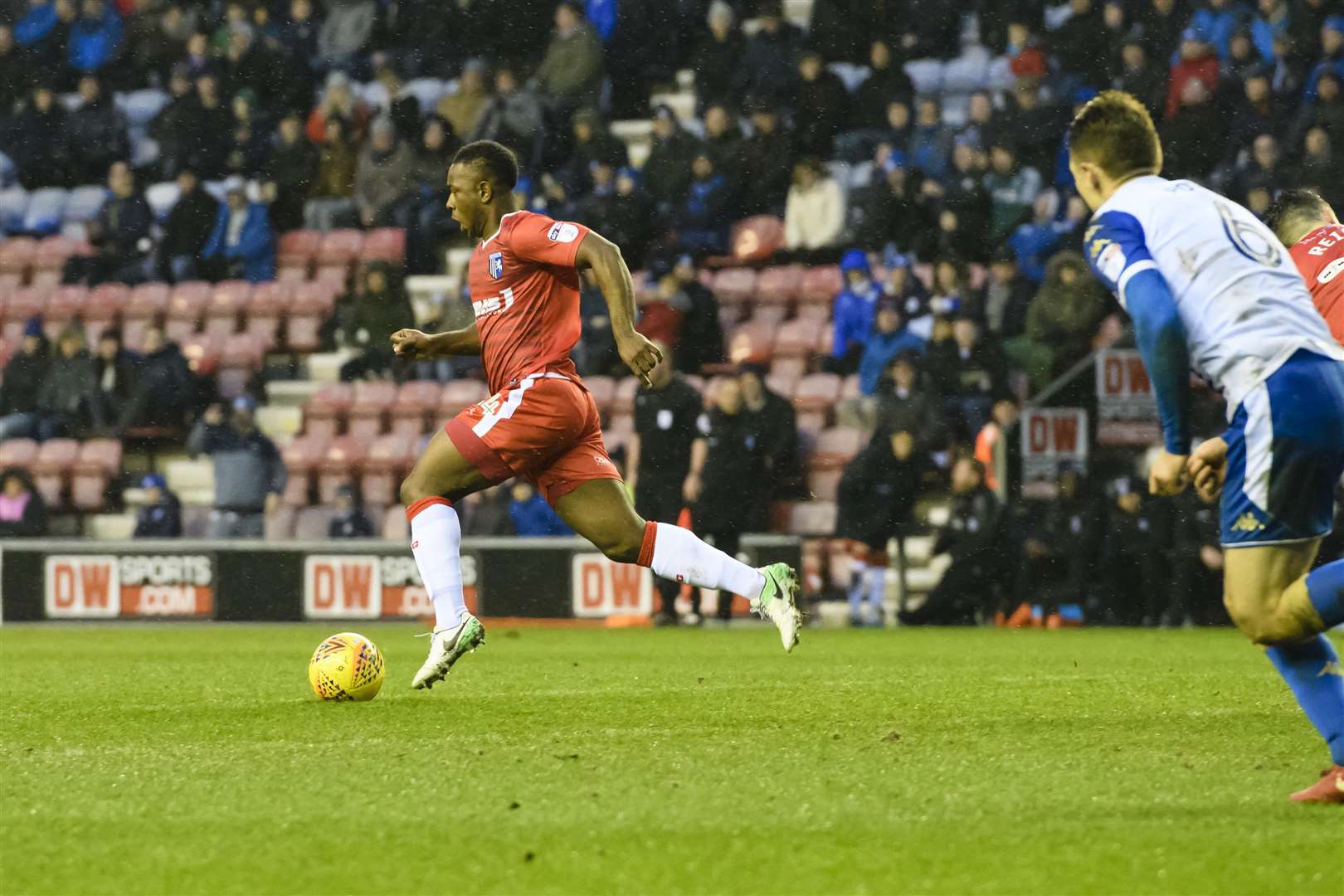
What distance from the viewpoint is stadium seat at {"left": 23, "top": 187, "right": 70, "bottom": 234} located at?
2314 centimetres

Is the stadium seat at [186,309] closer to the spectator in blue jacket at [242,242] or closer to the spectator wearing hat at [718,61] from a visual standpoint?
the spectator in blue jacket at [242,242]

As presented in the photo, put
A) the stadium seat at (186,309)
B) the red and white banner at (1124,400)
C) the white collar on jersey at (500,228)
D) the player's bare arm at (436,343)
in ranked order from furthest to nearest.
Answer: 1. the stadium seat at (186,309)
2. the red and white banner at (1124,400)
3. the player's bare arm at (436,343)
4. the white collar on jersey at (500,228)

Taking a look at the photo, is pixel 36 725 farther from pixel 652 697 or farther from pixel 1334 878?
pixel 1334 878

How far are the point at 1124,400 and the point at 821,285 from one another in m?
3.77

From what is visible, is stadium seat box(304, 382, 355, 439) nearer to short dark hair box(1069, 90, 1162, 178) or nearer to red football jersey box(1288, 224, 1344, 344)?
red football jersey box(1288, 224, 1344, 344)

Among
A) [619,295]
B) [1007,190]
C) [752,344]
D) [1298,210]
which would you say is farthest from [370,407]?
[1298,210]

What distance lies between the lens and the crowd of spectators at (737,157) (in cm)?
1659

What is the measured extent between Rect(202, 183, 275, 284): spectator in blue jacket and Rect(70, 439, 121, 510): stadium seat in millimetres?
2607

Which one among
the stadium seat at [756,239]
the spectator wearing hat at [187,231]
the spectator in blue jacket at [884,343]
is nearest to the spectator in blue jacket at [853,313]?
the spectator in blue jacket at [884,343]

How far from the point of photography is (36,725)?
7.51 m

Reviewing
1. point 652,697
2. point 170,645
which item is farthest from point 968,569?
point 652,697

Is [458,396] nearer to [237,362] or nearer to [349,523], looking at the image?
[349,523]

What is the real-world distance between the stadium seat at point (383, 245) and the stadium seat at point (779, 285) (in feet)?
14.3

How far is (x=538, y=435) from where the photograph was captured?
7.99 m
